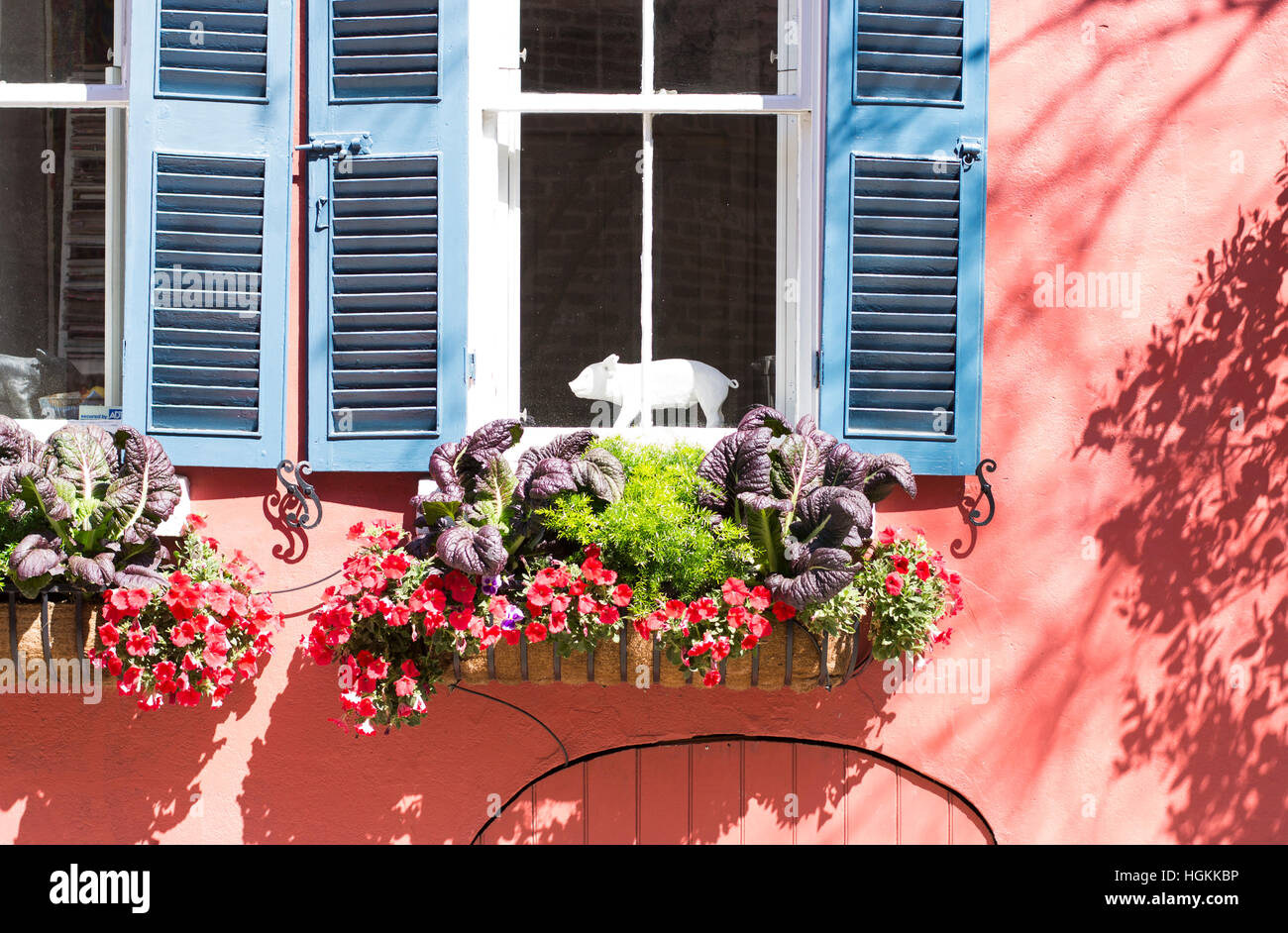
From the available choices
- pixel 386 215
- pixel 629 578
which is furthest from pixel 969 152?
pixel 386 215

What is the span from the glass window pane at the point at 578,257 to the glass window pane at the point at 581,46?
4.5 inches

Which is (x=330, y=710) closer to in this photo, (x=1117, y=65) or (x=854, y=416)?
(x=854, y=416)

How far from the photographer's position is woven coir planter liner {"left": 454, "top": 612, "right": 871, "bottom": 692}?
3.07 m

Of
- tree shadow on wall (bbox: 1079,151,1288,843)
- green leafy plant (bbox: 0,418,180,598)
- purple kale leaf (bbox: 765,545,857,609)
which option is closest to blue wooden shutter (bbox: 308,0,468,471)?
green leafy plant (bbox: 0,418,180,598)

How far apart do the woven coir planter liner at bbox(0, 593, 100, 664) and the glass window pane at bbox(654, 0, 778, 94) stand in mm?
2231

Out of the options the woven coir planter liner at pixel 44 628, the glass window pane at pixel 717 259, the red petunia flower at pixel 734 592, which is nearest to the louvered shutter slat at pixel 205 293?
the woven coir planter liner at pixel 44 628

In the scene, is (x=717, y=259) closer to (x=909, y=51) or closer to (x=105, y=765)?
(x=909, y=51)

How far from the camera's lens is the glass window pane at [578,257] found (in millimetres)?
3621

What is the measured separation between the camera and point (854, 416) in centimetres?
340

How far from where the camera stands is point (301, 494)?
3412 mm

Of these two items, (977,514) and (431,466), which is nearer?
(431,466)

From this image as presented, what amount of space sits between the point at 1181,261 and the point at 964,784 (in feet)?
5.37

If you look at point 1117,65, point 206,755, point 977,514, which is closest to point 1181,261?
point 1117,65

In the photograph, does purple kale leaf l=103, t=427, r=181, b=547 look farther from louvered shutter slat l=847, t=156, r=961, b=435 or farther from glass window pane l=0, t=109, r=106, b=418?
louvered shutter slat l=847, t=156, r=961, b=435
